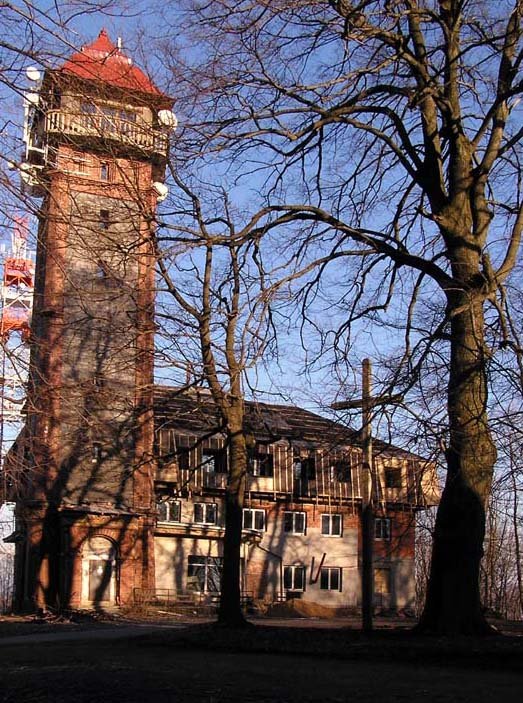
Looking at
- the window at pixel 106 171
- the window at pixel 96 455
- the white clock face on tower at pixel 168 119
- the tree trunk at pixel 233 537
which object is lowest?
the tree trunk at pixel 233 537

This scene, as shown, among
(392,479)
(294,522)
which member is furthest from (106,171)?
(294,522)

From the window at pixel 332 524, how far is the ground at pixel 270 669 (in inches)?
1337

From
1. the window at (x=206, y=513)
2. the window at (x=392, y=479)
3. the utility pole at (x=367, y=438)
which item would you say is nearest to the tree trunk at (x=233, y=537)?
the utility pole at (x=367, y=438)

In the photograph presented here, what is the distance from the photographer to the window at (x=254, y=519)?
4959cm

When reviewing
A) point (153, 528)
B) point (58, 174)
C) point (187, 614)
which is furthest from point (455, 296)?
point (153, 528)

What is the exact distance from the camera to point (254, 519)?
49781 millimetres

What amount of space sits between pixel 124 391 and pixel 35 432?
7.18 metres

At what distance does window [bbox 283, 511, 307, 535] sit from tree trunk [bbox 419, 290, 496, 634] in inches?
1367

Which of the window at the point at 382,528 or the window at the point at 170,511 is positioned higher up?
the window at the point at 170,511

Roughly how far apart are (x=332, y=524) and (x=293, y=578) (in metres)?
3.90

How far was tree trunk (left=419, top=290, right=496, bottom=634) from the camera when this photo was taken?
15.4m

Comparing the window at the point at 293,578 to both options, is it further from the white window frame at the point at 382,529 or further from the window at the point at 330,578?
the white window frame at the point at 382,529

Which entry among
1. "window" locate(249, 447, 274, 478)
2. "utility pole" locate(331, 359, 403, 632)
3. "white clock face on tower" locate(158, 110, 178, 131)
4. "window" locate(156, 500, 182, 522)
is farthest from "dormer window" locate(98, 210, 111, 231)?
"window" locate(249, 447, 274, 478)

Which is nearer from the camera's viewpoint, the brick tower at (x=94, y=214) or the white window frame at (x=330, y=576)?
the brick tower at (x=94, y=214)
